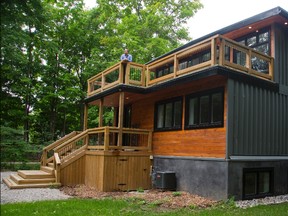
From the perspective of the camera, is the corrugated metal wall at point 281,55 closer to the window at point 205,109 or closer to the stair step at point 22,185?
the window at point 205,109

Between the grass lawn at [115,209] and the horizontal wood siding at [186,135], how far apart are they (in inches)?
76.1

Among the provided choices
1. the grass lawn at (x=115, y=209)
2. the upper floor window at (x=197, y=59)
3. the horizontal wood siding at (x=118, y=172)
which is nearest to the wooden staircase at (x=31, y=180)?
the horizontal wood siding at (x=118, y=172)

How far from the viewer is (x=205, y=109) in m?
10.3

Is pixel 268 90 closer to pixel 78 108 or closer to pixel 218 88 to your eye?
pixel 218 88

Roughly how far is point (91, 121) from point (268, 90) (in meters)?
17.5

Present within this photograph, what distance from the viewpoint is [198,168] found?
10.1m

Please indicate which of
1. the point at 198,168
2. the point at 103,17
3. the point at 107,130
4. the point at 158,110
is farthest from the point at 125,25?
the point at 198,168

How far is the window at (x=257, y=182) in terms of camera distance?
9734mm

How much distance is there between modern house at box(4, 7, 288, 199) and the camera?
942 centimetres

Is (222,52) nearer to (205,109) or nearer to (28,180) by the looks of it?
(205,109)

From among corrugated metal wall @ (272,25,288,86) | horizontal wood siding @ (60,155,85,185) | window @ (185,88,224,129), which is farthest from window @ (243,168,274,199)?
horizontal wood siding @ (60,155,85,185)

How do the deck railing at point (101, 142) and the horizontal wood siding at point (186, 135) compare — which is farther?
the deck railing at point (101, 142)

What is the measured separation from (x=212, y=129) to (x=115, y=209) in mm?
4156

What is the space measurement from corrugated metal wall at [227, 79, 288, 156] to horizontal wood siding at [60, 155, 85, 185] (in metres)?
6.32
